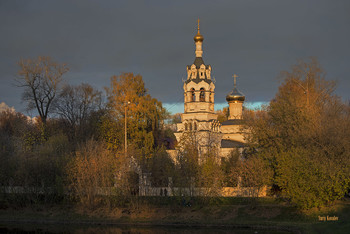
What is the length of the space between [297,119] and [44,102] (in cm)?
2707

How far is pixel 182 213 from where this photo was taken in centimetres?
3403

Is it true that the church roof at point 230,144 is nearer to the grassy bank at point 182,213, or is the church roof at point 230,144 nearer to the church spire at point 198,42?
the church spire at point 198,42

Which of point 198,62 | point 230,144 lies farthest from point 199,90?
point 230,144

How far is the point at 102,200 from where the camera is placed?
35844 mm

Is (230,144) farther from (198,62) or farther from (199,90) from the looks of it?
(198,62)

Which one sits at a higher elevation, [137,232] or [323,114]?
[323,114]

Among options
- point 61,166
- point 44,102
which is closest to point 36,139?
point 44,102

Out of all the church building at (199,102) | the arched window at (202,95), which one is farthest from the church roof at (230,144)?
the arched window at (202,95)

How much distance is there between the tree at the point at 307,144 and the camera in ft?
101

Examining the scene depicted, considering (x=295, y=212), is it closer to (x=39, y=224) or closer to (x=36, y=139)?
(x=39, y=224)

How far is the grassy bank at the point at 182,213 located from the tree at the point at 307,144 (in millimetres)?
1119

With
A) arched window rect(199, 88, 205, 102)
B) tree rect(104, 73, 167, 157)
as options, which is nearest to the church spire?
arched window rect(199, 88, 205, 102)

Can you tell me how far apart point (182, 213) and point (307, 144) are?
10.2 m

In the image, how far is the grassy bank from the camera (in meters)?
31.2
